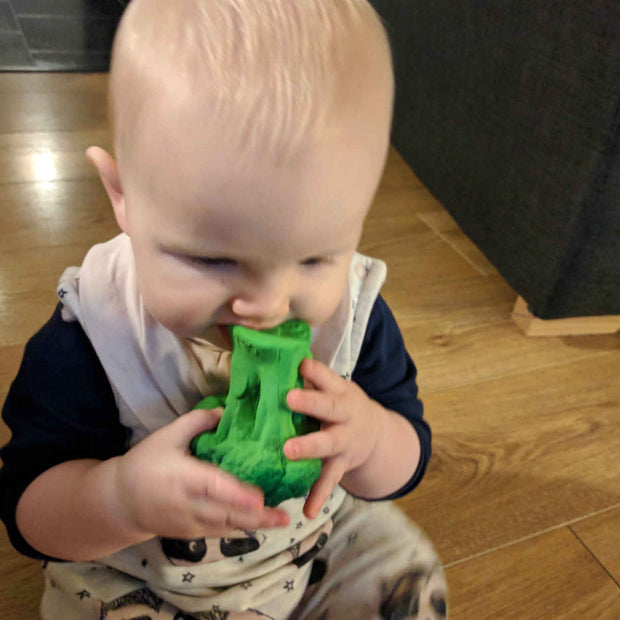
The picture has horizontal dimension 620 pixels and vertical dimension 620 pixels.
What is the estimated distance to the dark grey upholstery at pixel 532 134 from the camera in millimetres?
761

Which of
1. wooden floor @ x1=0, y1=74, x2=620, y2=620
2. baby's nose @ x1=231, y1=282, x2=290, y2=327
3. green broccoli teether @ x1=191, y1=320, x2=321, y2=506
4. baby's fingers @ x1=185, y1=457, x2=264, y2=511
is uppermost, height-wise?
baby's nose @ x1=231, y1=282, x2=290, y2=327

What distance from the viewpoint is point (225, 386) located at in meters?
0.49

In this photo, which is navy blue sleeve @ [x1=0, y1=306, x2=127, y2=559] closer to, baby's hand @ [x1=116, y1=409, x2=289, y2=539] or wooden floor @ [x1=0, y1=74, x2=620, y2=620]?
baby's hand @ [x1=116, y1=409, x2=289, y2=539]

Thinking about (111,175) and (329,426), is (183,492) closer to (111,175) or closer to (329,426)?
(329,426)

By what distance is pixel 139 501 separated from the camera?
0.41 meters

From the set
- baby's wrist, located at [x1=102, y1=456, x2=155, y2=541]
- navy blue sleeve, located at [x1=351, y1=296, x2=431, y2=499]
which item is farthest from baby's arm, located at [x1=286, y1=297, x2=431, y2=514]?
baby's wrist, located at [x1=102, y1=456, x2=155, y2=541]

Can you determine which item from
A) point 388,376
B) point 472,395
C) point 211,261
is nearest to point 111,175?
point 211,261

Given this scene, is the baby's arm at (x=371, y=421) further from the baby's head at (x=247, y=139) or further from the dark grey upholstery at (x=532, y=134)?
the dark grey upholstery at (x=532, y=134)

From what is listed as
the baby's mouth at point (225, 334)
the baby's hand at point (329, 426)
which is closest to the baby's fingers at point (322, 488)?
the baby's hand at point (329, 426)

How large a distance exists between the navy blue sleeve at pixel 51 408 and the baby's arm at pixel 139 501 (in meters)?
0.02

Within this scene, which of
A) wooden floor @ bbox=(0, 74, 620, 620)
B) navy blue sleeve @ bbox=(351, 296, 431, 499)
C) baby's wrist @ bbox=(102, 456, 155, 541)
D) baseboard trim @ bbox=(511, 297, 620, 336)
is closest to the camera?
baby's wrist @ bbox=(102, 456, 155, 541)

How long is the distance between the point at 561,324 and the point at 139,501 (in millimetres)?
809

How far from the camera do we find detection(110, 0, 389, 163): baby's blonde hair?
0.31m

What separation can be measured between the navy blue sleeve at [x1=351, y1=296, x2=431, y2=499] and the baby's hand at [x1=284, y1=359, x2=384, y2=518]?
0.11 meters
